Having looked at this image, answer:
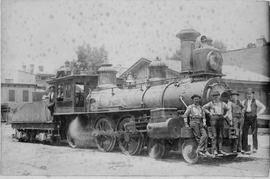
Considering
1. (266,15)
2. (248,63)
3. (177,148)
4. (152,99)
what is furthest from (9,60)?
(248,63)

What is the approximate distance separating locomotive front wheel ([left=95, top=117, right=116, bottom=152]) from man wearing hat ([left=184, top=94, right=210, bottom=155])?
4.01m

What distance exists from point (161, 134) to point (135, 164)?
116cm

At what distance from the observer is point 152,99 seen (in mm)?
12156

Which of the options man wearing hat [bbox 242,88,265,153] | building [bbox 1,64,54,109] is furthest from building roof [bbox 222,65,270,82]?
building [bbox 1,64,54,109]

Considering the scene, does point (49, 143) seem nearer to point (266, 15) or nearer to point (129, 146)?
point (129, 146)

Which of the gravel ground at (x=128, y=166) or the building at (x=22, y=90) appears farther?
the building at (x=22, y=90)

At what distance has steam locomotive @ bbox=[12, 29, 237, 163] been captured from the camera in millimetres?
10711

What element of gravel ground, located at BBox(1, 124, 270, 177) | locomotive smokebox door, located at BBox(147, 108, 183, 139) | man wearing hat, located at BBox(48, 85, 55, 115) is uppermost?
man wearing hat, located at BBox(48, 85, 55, 115)

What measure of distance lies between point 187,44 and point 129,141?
4.00 metres

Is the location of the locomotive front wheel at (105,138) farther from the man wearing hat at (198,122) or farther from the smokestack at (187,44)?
the man wearing hat at (198,122)

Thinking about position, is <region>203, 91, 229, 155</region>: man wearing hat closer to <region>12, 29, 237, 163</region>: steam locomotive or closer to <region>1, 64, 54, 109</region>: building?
<region>12, 29, 237, 163</region>: steam locomotive

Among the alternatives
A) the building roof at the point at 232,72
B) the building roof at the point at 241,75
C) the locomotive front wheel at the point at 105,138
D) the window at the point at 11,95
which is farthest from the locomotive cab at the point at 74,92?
the window at the point at 11,95

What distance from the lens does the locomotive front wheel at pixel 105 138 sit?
1346 centimetres

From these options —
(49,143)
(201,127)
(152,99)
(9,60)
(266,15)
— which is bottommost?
(49,143)
